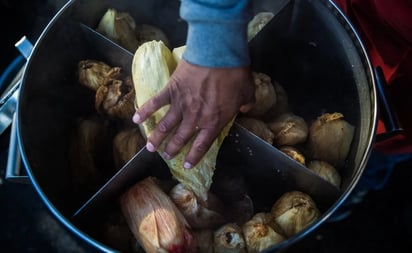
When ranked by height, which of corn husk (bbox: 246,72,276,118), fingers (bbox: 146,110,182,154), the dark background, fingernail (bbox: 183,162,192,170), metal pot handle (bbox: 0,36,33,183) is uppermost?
metal pot handle (bbox: 0,36,33,183)

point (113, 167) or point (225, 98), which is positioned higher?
point (225, 98)

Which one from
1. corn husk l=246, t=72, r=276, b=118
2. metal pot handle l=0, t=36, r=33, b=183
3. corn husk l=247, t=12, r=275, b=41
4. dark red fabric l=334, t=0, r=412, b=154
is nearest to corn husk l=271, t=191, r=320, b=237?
corn husk l=246, t=72, r=276, b=118

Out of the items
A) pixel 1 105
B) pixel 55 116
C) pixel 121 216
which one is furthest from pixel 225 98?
pixel 1 105

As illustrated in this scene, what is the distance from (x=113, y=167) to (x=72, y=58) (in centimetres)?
35

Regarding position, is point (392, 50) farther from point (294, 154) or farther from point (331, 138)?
point (294, 154)

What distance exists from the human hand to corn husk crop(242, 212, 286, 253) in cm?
23

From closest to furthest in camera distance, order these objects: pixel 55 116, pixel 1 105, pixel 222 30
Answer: pixel 222 30 → pixel 55 116 → pixel 1 105

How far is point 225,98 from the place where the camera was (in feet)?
3.31

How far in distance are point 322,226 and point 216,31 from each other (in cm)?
111

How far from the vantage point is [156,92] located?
112 cm

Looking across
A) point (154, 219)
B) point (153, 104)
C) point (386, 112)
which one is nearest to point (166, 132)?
point (153, 104)

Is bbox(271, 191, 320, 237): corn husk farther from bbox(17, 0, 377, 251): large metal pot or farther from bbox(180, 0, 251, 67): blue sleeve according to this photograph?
bbox(180, 0, 251, 67): blue sleeve

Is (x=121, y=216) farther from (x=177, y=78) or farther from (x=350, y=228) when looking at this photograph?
(x=350, y=228)

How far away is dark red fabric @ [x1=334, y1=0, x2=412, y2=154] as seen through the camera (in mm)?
1309
